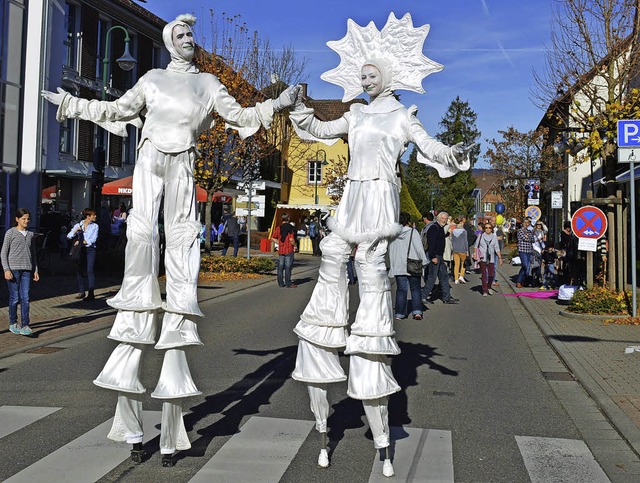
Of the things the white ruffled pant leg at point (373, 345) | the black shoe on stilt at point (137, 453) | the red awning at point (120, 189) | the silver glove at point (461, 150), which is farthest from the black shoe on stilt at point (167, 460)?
the red awning at point (120, 189)

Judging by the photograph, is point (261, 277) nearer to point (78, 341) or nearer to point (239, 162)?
point (239, 162)

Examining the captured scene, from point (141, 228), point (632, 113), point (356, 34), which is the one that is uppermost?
point (632, 113)

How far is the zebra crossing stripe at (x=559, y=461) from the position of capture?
4906 millimetres

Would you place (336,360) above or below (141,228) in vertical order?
below

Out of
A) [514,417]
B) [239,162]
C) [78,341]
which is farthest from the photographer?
[239,162]

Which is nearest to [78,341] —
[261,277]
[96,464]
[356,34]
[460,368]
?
[460,368]

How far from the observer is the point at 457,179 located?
8625 cm

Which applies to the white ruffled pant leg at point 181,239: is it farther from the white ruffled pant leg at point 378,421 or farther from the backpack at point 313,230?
the backpack at point 313,230

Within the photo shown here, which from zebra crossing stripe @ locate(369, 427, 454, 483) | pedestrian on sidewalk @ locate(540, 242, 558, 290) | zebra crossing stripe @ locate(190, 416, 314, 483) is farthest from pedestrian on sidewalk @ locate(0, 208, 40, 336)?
pedestrian on sidewalk @ locate(540, 242, 558, 290)

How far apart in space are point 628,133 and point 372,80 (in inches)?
306

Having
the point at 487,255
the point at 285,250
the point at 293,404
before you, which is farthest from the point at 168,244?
the point at 285,250

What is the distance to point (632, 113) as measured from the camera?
14242 mm

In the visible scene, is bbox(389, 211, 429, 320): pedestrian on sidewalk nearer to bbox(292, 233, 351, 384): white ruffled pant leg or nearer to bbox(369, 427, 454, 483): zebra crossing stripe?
bbox(369, 427, 454, 483): zebra crossing stripe

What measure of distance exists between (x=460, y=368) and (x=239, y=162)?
17820 mm
